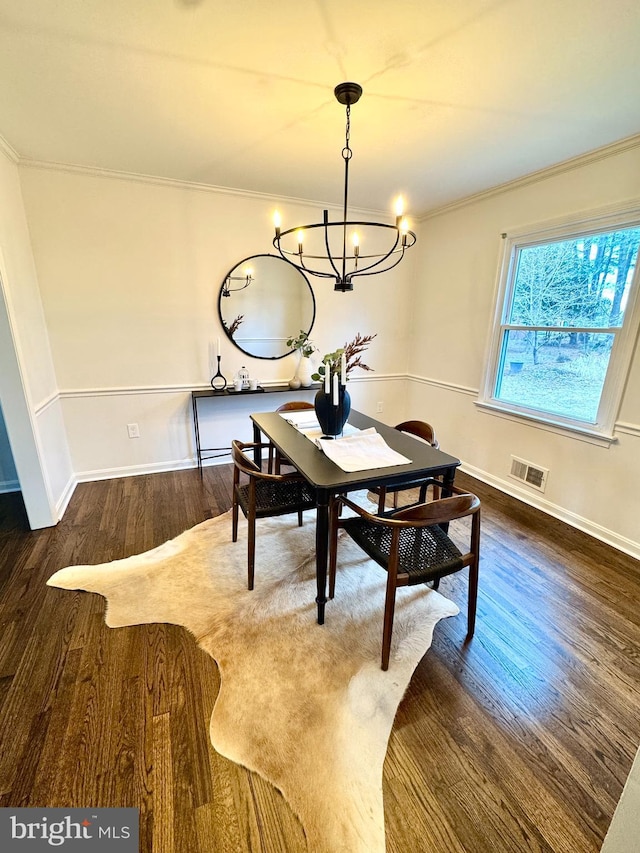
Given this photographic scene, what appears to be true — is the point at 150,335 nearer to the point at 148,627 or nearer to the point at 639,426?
the point at 148,627

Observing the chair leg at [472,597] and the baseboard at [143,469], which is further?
the baseboard at [143,469]

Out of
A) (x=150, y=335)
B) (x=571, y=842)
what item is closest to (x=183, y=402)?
(x=150, y=335)

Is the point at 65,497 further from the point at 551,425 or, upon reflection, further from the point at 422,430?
the point at 551,425

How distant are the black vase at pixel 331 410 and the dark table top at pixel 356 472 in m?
0.14

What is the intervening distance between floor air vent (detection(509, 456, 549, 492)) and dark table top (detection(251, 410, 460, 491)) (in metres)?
1.45

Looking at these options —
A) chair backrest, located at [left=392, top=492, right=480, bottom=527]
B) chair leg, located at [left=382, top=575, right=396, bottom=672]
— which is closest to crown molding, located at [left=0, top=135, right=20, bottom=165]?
chair backrest, located at [left=392, top=492, right=480, bottom=527]

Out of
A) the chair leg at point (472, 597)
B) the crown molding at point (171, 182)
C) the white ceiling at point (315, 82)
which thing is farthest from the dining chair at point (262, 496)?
the crown molding at point (171, 182)

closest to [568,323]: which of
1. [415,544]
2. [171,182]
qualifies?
[415,544]

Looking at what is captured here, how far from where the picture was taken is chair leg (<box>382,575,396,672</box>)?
56.6 inches

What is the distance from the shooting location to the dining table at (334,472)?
1599mm

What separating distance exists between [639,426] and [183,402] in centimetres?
354

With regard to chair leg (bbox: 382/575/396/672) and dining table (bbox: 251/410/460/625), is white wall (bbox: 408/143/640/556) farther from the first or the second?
chair leg (bbox: 382/575/396/672)

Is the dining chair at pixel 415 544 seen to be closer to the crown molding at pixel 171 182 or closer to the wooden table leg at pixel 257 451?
the wooden table leg at pixel 257 451

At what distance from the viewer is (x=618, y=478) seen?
243 centimetres
